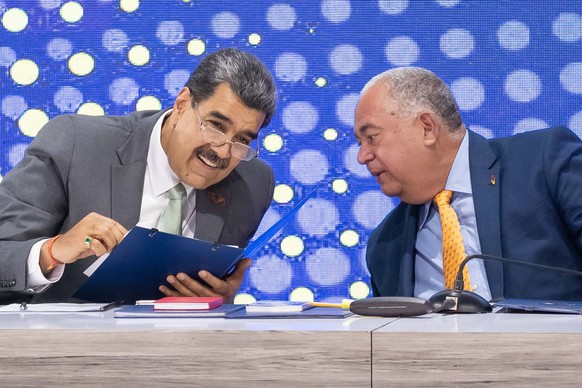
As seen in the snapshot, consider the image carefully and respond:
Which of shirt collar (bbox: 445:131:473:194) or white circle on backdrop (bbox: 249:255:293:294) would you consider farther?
white circle on backdrop (bbox: 249:255:293:294)

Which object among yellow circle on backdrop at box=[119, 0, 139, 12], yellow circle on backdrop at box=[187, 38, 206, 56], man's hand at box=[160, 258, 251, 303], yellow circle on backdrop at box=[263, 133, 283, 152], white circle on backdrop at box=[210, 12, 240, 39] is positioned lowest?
man's hand at box=[160, 258, 251, 303]

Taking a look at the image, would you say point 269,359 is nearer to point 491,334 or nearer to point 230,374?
point 230,374

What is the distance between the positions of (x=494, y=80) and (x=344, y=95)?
20.7 inches

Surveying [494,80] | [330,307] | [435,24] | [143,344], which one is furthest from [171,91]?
[143,344]

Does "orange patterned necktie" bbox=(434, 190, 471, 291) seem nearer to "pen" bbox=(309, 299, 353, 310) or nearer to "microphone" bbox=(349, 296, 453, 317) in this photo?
"pen" bbox=(309, 299, 353, 310)

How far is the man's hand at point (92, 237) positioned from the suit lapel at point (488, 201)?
915mm

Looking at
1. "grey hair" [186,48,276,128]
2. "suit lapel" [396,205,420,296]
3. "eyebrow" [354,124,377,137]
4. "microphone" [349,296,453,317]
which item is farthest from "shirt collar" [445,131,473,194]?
"microphone" [349,296,453,317]

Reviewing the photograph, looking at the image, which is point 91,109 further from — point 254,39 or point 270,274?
point 270,274

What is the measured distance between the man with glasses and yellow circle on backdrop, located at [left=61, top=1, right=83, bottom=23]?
72 cm

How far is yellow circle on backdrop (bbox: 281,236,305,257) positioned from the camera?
9.27ft

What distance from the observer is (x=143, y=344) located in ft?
3.39

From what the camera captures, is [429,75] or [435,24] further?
[435,24]

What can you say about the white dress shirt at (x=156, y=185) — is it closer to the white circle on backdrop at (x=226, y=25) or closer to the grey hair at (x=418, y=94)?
the grey hair at (x=418, y=94)

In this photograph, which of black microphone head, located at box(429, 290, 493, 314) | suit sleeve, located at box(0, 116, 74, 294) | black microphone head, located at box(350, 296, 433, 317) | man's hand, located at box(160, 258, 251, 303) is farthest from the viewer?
suit sleeve, located at box(0, 116, 74, 294)
